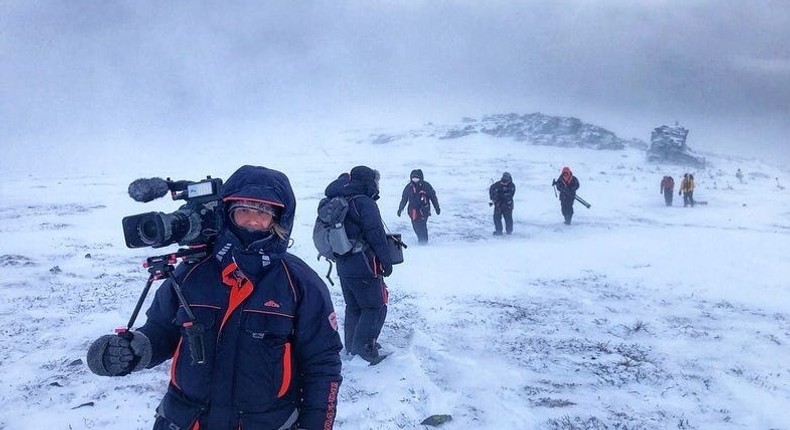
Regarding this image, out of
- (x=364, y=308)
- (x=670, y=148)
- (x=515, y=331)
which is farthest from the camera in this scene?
(x=670, y=148)

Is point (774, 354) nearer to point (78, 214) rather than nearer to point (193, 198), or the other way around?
point (193, 198)

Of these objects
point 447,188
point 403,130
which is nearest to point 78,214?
point 447,188

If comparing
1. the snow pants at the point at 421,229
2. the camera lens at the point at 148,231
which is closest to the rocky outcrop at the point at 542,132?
the snow pants at the point at 421,229

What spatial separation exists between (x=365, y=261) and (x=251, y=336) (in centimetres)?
351

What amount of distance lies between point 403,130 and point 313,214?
334ft

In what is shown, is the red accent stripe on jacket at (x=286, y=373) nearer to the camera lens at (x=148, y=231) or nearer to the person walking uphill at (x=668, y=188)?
the camera lens at (x=148, y=231)

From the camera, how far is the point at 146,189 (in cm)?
266

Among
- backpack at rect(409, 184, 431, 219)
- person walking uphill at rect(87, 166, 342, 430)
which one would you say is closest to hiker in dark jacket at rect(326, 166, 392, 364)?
person walking uphill at rect(87, 166, 342, 430)

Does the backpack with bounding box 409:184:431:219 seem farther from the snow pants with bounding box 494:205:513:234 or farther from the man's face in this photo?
the man's face

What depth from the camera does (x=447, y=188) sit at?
1350 inches

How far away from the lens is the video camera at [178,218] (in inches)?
100

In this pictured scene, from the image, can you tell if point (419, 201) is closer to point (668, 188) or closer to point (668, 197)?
point (668, 188)

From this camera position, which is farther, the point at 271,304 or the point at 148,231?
the point at 271,304

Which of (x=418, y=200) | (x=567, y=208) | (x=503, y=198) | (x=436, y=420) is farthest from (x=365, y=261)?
(x=567, y=208)
